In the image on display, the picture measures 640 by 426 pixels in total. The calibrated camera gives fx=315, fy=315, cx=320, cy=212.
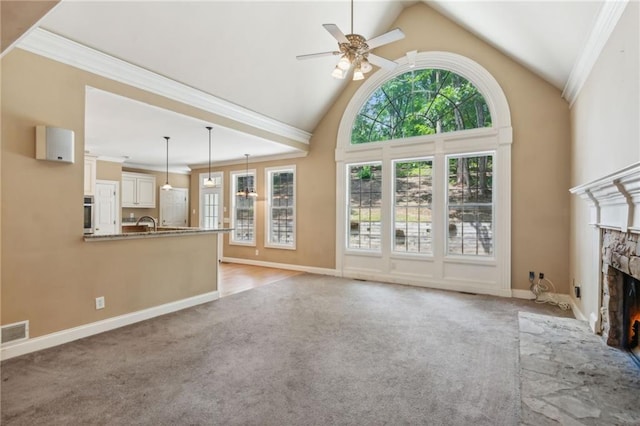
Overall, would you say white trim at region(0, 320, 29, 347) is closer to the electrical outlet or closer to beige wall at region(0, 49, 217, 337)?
beige wall at region(0, 49, 217, 337)

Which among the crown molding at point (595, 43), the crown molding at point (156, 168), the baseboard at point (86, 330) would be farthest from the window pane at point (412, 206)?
the crown molding at point (156, 168)

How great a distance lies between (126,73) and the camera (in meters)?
3.51

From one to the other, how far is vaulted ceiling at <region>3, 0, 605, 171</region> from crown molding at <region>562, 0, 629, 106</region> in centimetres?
5

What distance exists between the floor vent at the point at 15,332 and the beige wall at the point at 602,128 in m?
4.94

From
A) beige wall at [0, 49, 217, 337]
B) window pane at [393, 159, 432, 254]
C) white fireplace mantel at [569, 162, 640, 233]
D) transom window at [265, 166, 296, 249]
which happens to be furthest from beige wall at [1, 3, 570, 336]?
white fireplace mantel at [569, 162, 640, 233]

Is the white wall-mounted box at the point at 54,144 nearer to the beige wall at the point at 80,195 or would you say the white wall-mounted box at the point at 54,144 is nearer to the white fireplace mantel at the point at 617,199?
the beige wall at the point at 80,195

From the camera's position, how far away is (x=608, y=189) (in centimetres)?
238

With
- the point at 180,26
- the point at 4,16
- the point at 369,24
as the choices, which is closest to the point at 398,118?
the point at 369,24

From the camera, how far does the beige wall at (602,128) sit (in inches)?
87.2

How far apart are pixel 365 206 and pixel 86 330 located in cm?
460

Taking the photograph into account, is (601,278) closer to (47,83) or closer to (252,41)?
(252,41)

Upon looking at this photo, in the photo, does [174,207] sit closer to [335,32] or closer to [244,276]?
[244,276]

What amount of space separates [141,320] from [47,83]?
102 inches

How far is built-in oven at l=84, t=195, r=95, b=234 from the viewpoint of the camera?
6.55 m
